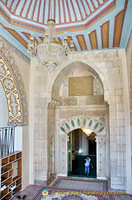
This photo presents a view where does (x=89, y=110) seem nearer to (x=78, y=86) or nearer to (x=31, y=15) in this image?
(x=78, y=86)

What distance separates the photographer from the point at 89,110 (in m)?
6.09

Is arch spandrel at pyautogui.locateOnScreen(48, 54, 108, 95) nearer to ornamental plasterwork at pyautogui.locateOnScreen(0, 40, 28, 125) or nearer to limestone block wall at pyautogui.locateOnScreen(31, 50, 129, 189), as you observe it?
limestone block wall at pyautogui.locateOnScreen(31, 50, 129, 189)

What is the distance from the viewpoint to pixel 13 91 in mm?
4965

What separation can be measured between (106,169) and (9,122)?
3334 millimetres

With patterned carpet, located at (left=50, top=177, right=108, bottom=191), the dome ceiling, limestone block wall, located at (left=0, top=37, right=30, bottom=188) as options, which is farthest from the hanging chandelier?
patterned carpet, located at (left=50, top=177, right=108, bottom=191)

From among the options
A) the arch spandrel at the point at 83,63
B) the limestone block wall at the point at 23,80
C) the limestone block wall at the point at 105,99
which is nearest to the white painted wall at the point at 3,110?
the limestone block wall at the point at 23,80

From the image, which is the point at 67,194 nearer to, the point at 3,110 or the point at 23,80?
the point at 3,110

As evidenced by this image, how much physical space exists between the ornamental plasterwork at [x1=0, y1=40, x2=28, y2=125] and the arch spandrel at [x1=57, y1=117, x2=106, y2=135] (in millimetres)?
1487

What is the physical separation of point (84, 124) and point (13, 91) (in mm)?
2547

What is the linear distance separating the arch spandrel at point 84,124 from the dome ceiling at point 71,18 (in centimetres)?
255

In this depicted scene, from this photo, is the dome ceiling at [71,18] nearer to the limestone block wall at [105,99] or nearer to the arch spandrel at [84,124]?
the limestone block wall at [105,99]

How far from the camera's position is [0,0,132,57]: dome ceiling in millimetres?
3588

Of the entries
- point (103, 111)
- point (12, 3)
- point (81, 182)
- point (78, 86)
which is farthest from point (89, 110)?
point (12, 3)

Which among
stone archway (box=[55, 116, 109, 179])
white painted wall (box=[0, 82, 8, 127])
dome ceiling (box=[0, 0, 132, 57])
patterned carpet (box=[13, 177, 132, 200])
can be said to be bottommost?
patterned carpet (box=[13, 177, 132, 200])
